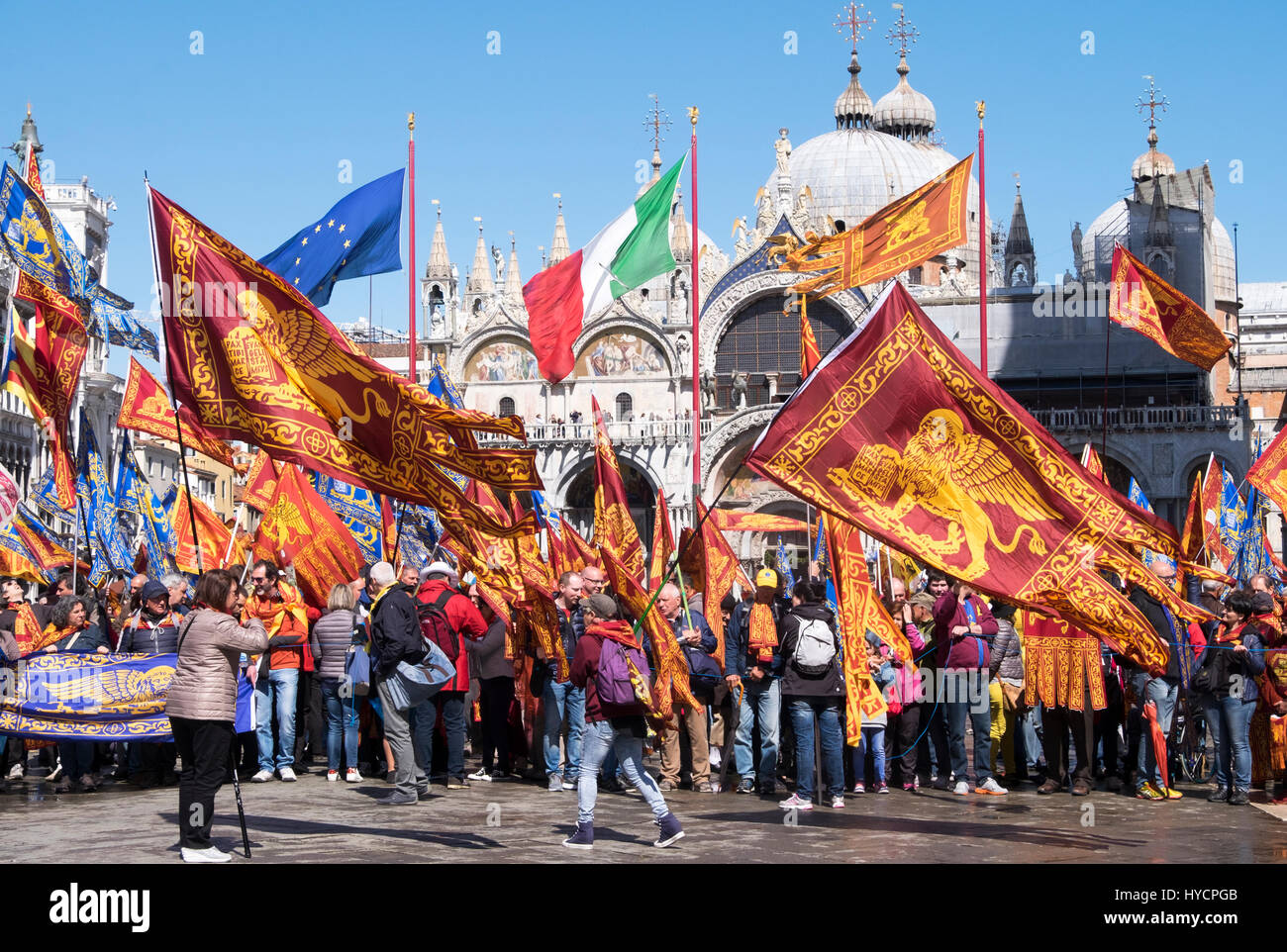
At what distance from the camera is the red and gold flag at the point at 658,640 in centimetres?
1281

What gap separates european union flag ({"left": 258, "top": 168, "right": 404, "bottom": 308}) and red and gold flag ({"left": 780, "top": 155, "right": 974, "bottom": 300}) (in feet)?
14.9

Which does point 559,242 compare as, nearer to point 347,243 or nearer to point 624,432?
point 624,432

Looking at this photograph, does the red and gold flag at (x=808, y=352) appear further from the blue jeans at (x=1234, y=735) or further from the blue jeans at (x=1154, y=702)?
the blue jeans at (x=1234, y=735)

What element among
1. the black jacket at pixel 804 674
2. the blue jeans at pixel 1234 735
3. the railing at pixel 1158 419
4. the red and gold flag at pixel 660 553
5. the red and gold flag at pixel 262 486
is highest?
the railing at pixel 1158 419

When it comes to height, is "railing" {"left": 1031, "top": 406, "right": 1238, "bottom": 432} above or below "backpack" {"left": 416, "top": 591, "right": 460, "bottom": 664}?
above

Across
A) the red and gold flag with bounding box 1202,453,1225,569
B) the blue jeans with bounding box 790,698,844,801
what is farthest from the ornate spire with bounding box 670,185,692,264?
the blue jeans with bounding box 790,698,844,801

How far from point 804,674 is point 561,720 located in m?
2.75

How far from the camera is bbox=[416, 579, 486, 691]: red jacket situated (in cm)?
1342

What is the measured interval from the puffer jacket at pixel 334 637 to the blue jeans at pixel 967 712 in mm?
5014

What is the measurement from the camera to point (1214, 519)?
22.0 m

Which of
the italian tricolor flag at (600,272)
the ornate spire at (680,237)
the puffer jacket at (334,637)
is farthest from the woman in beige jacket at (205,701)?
the ornate spire at (680,237)

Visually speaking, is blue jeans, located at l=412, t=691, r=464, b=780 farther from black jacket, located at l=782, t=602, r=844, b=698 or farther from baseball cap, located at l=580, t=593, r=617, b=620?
baseball cap, located at l=580, t=593, r=617, b=620
